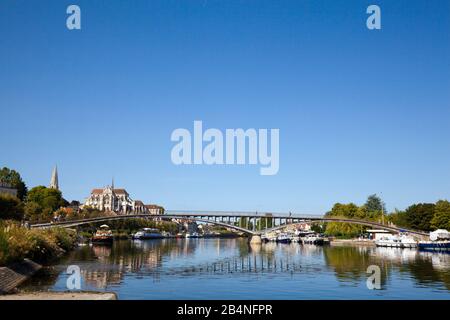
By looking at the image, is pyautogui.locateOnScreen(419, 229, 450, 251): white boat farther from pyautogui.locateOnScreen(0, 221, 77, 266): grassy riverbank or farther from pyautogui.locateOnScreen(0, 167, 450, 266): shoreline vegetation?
pyautogui.locateOnScreen(0, 221, 77, 266): grassy riverbank

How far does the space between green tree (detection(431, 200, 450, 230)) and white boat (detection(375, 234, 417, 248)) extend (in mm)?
7047

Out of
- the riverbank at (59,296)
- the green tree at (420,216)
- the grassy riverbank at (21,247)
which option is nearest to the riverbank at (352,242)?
the green tree at (420,216)

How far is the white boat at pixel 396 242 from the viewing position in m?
88.3

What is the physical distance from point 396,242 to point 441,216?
11.1 m

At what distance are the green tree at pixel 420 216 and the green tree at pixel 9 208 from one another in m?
77.7

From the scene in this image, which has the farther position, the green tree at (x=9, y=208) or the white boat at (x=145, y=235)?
the white boat at (x=145, y=235)

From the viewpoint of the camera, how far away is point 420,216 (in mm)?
102438

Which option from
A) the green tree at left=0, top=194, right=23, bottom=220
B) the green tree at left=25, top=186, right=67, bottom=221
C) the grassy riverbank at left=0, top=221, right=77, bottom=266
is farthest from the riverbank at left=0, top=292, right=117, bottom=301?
the green tree at left=25, top=186, right=67, bottom=221

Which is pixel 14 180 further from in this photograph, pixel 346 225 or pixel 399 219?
pixel 399 219

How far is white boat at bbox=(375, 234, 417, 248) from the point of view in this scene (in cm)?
8831

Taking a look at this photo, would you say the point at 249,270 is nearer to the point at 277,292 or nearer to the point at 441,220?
the point at 277,292

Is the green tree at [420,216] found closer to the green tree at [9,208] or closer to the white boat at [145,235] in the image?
the white boat at [145,235]

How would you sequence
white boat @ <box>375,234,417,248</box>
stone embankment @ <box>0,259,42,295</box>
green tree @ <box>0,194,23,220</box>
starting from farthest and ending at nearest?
white boat @ <box>375,234,417,248</box>
green tree @ <box>0,194,23,220</box>
stone embankment @ <box>0,259,42,295</box>

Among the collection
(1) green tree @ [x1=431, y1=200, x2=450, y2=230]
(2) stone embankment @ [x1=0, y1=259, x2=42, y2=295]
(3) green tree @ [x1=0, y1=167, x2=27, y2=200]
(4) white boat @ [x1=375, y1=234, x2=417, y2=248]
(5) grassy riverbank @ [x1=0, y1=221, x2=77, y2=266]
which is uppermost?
(3) green tree @ [x1=0, y1=167, x2=27, y2=200]
